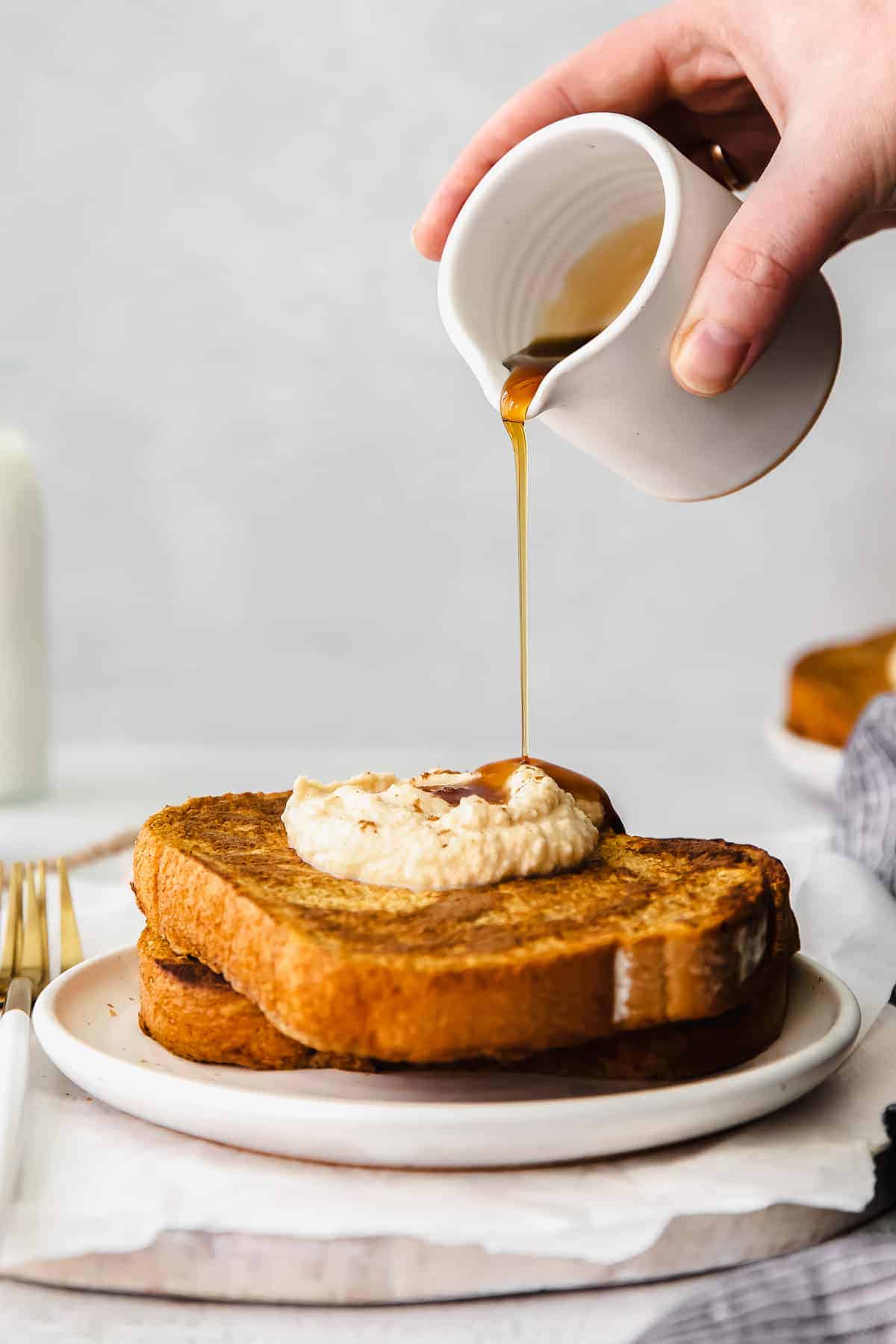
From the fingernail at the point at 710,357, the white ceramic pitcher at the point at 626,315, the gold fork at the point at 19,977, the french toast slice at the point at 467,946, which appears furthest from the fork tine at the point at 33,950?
the fingernail at the point at 710,357

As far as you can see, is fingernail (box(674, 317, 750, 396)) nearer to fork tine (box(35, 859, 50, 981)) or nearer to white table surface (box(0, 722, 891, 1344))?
white table surface (box(0, 722, 891, 1344))

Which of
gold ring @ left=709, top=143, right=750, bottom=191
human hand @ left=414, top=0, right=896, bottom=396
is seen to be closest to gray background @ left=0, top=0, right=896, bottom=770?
gold ring @ left=709, top=143, right=750, bottom=191

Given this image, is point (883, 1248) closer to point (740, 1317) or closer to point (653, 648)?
point (740, 1317)

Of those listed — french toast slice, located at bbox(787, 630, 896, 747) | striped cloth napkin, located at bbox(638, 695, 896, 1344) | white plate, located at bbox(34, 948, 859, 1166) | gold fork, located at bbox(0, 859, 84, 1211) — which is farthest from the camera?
french toast slice, located at bbox(787, 630, 896, 747)

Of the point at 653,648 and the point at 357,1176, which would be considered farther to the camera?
the point at 653,648

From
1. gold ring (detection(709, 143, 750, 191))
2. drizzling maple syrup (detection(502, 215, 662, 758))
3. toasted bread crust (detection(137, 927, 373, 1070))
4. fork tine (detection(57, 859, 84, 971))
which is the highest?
gold ring (detection(709, 143, 750, 191))

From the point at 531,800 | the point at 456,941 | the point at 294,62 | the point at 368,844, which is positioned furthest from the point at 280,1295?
the point at 294,62

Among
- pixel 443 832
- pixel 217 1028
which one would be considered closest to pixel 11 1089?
pixel 217 1028
